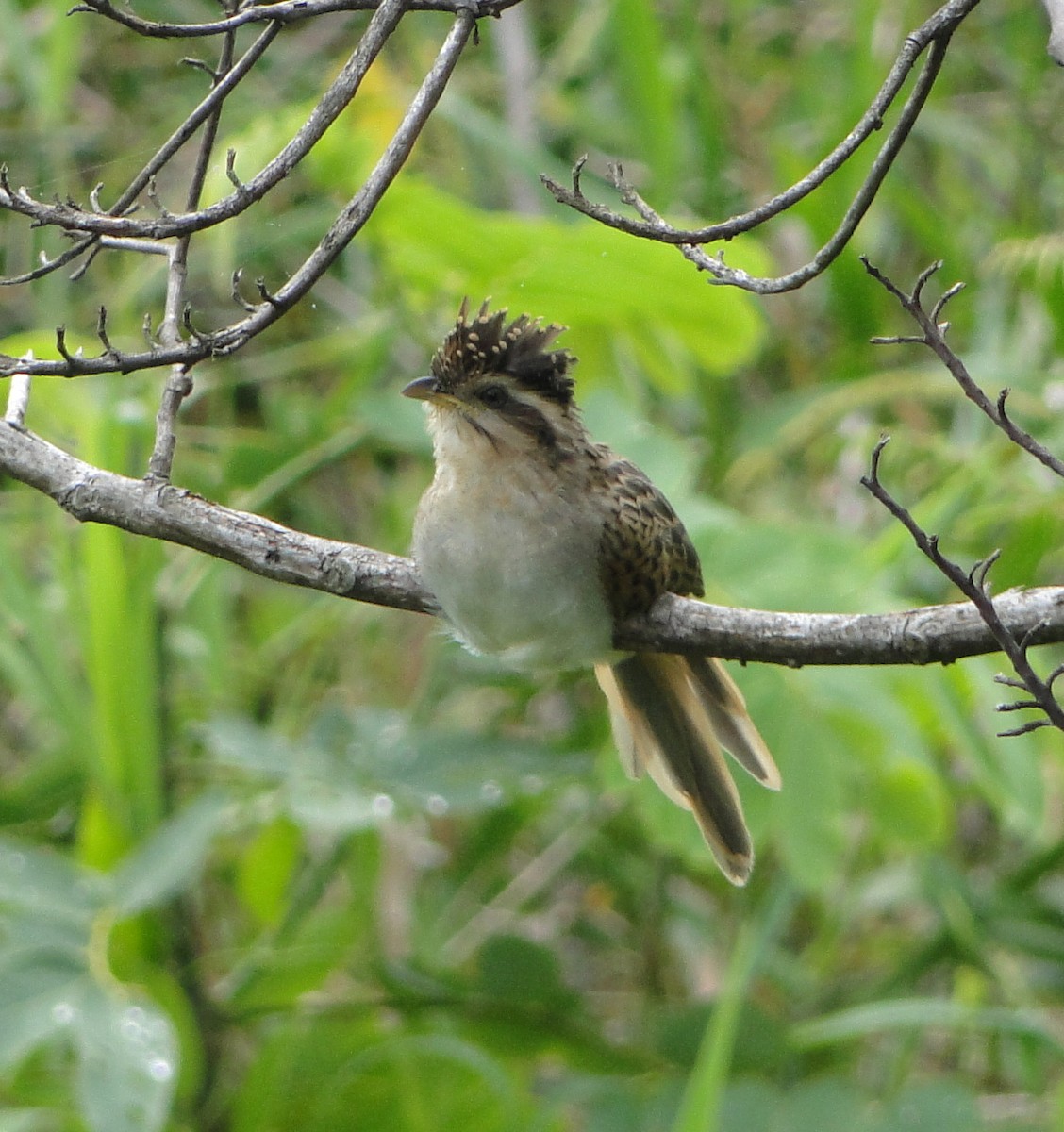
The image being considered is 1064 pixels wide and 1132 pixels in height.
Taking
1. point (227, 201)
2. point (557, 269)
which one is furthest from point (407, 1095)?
point (227, 201)

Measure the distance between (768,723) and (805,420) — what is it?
1093 mm

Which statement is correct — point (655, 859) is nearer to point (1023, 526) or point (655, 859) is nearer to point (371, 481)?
point (1023, 526)

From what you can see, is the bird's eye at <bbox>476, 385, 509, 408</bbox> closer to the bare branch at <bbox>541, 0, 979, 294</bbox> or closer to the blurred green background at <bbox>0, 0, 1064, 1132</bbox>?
the blurred green background at <bbox>0, 0, 1064, 1132</bbox>

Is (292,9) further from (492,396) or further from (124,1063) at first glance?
(124,1063)

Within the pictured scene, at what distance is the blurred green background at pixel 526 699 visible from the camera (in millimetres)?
3400

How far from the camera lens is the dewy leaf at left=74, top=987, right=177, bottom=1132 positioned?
295 cm

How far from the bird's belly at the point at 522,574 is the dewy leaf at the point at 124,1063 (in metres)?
1.06

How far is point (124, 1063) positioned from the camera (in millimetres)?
3033

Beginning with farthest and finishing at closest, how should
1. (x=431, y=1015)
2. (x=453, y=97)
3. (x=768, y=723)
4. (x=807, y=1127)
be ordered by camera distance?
(x=453, y=97), (x=431, y=1015), (x=807, y=1127), (x=768, y=723)

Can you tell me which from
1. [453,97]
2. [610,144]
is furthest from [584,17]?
[453,97]

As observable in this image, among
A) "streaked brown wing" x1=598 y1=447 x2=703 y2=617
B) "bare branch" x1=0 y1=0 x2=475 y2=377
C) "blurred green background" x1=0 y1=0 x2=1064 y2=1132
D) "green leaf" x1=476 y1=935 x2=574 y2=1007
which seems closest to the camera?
"bare branch" x1=0 y1=0 x2=475 y2=377

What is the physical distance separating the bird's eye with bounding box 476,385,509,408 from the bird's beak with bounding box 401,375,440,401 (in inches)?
3.3

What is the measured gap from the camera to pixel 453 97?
4445 millimetres

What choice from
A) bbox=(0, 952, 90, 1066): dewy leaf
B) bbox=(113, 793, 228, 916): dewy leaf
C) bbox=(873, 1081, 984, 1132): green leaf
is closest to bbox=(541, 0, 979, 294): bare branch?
bbox=(113, 793, 228, 916): dewy leaf
